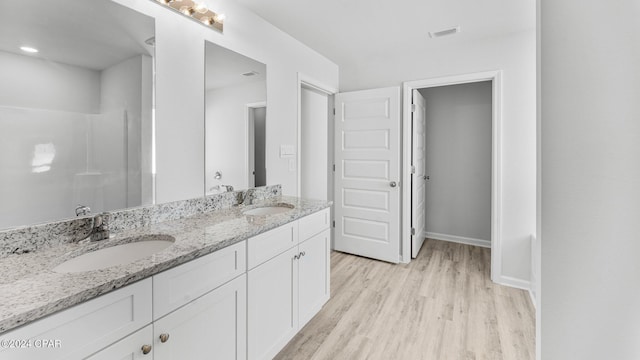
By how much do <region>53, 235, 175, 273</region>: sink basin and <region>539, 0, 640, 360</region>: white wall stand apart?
4.77 ft

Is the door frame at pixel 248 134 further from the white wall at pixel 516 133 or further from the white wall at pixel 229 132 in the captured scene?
the white wall at pixel 516 133

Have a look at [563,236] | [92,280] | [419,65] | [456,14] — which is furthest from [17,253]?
[419,65]

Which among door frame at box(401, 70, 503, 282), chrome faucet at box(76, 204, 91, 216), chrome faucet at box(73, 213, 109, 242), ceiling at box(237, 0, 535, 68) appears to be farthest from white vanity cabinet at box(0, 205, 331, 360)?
ceiling at box(237, 0, 535, 68)

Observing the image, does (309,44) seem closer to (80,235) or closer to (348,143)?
(348,143)

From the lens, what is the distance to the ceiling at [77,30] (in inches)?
45.0

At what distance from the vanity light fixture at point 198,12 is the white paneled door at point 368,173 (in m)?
1.81

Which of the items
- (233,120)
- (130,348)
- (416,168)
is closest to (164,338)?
(130,348)

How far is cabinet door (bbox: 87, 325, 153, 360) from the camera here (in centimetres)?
85

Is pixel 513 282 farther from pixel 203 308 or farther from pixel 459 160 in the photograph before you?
pixel 203 308

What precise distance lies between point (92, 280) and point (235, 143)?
4.70 ft

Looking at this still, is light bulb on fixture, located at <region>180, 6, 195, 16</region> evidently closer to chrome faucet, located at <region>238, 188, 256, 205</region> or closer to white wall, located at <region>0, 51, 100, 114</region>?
white wall, located at <region>0, 51, 100, 114</region>

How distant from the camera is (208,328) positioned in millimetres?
1207

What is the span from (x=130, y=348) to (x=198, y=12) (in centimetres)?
→ 185

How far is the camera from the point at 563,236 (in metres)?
0.77
